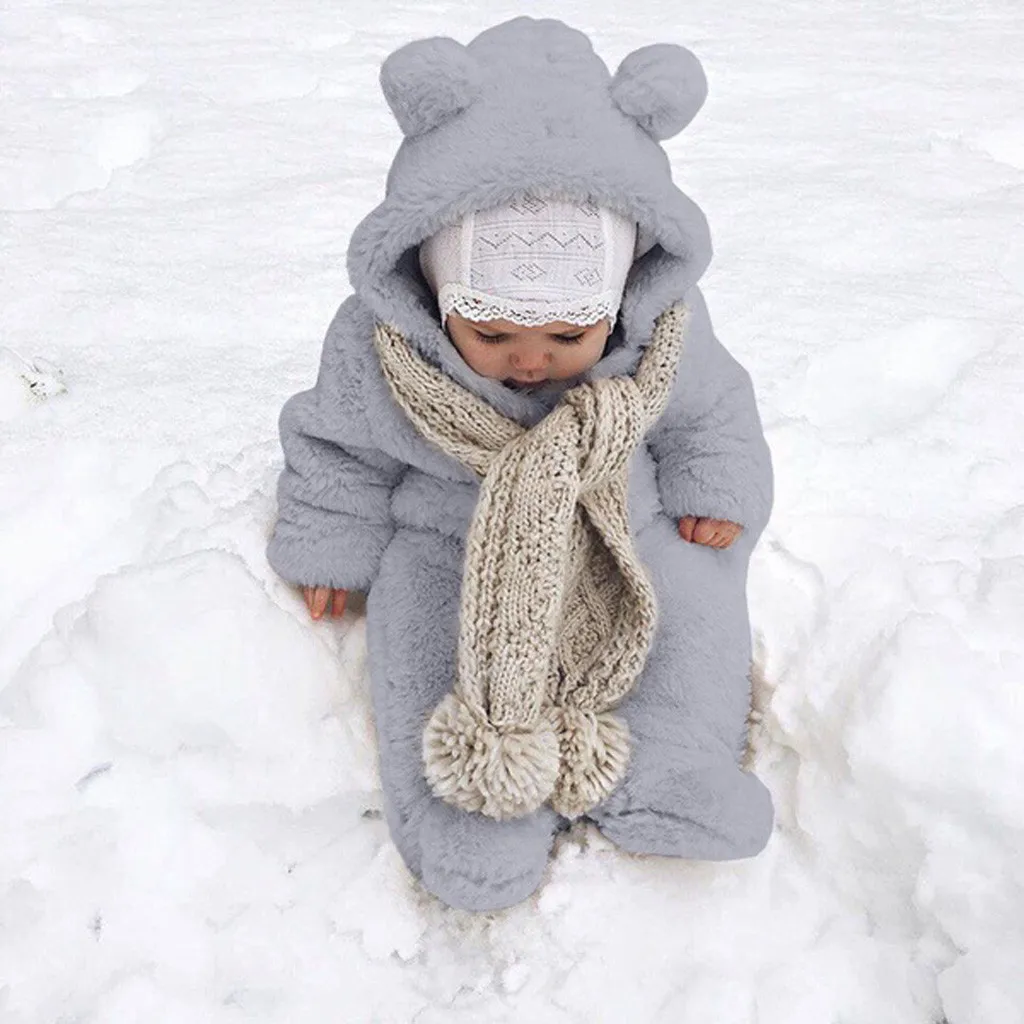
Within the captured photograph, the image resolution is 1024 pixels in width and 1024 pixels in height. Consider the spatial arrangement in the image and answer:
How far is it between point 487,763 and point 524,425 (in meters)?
0.34

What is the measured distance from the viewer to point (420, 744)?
1213 mm

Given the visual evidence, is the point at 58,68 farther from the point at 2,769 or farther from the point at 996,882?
the point at 996,882

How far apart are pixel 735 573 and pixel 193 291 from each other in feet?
4.05

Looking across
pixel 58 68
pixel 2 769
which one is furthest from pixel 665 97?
pixel 58 68

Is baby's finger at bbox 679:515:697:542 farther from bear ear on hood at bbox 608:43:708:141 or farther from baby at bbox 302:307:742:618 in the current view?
bear ear on hood at bbox 608:43:708:141

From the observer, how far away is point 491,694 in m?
1.14

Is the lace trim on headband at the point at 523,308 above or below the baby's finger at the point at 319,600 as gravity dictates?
above

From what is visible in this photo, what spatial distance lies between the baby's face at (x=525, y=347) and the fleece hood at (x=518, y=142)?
2 cm

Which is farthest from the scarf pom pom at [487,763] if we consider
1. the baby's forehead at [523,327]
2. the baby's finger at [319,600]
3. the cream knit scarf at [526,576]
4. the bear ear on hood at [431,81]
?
the bear ear on hood at [431,81]

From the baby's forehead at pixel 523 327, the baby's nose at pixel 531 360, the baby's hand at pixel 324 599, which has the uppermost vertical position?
the baby's forehead at pixel 523 327

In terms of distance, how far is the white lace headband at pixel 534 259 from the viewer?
1.04 m

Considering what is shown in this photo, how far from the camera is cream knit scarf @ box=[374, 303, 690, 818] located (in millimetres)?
1128

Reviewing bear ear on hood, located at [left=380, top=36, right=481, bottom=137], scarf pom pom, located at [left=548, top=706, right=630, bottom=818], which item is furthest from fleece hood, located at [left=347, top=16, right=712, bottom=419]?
scarf pom pom, located at [left=548, top=706, right=630, bottom=818]

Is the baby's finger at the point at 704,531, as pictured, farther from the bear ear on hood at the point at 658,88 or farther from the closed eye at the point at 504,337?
the bear ear on hood at the point at 658,88
